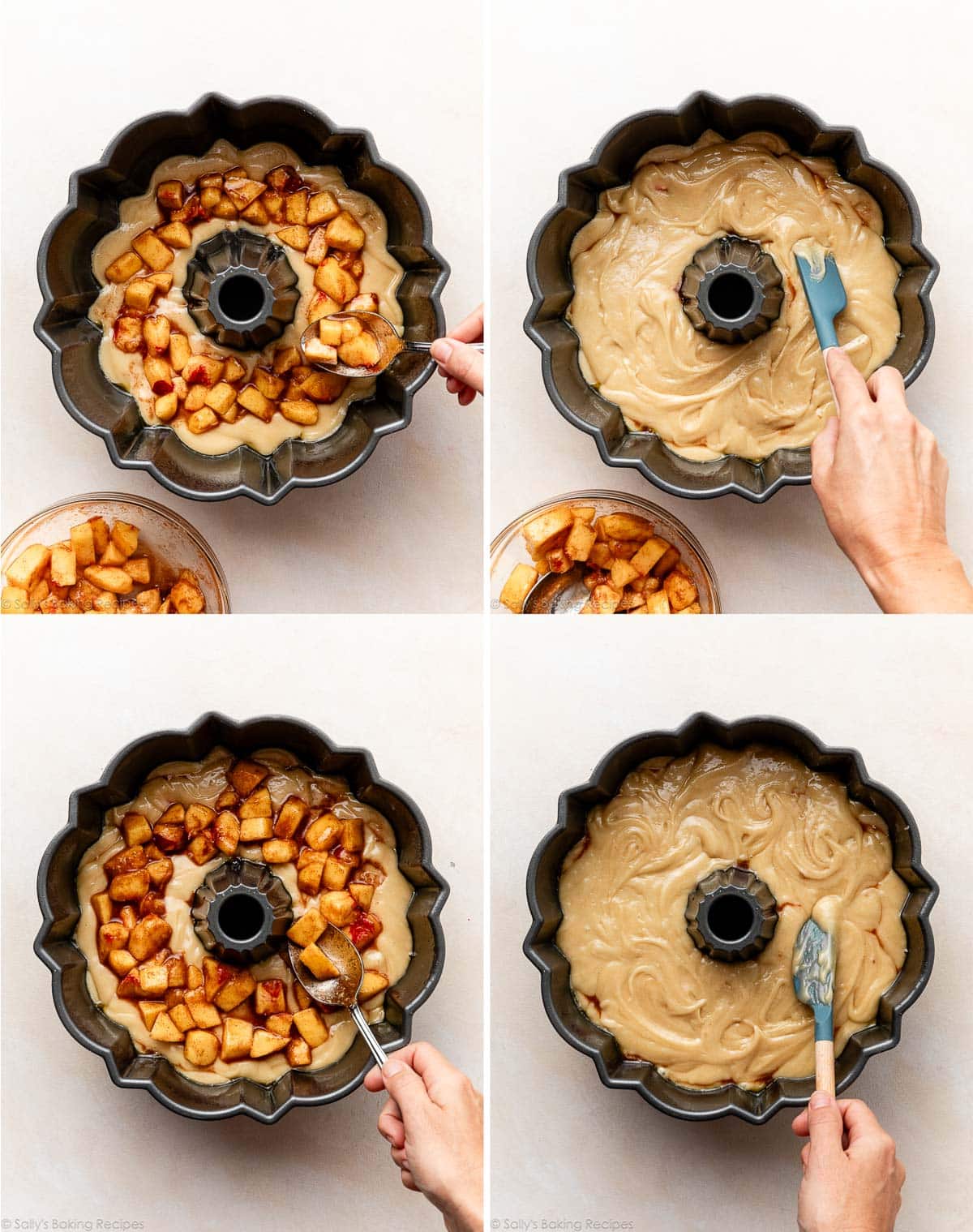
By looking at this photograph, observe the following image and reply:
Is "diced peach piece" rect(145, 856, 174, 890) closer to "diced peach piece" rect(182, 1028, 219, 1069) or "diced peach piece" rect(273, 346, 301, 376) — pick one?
"diced peach piece" rect(182, 1028, 219, 1069)

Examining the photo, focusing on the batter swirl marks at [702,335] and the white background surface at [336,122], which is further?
the white background surface at [336,122]

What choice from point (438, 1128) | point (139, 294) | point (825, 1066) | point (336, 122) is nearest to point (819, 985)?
point (825, 1066)

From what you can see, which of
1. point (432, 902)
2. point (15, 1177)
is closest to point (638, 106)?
point (432, 902)

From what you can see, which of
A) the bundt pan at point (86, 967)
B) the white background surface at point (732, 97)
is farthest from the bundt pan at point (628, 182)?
the bundt pan at point (86, 967)

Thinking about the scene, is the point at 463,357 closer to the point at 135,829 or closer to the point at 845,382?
the point at 845,382

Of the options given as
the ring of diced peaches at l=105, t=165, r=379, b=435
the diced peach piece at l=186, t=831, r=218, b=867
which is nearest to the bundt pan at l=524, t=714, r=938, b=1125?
the diced peach piece at l=186, t=831, r=218, b=867

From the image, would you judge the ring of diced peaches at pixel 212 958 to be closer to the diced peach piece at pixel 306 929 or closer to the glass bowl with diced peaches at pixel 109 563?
the diced peach piece at pixel 306 929

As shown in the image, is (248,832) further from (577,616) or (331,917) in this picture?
(577,616)
